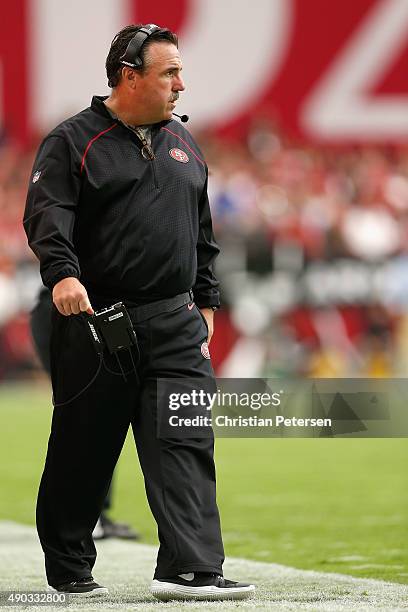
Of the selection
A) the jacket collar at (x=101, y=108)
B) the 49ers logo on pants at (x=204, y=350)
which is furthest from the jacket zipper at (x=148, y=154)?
the 49ers logo on pants at (x=204, y=350)

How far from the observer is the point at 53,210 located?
183 inches

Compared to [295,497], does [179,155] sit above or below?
above

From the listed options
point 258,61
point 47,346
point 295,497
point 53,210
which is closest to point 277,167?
point 258,61

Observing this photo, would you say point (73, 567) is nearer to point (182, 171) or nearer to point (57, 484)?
point (57, 484)

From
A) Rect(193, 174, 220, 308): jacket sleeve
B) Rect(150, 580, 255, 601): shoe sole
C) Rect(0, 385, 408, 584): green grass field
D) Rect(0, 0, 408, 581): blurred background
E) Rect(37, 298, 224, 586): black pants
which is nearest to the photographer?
Rect(150, 580, 255, 601): shoe sole

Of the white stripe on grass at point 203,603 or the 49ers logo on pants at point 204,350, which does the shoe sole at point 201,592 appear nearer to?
the white stripe on grass at point 203,603

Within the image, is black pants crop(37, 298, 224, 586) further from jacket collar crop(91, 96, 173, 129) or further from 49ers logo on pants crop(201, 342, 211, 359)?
jacket collar crop(91, 96, 173, 129)

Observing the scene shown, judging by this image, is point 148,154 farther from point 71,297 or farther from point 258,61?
point 258,61

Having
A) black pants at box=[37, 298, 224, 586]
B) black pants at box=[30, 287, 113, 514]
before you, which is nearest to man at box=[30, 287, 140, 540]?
black pants at box=[30, 287, 113, 514]

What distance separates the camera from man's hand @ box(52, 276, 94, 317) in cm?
451

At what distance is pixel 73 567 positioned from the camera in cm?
489

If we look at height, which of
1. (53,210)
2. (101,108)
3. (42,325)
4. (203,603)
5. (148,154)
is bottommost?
(203,603)

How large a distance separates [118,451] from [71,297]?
0.69 metres

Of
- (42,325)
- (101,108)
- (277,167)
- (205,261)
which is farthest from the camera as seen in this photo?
(277,167)
